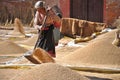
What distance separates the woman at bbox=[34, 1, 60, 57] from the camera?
7.42m

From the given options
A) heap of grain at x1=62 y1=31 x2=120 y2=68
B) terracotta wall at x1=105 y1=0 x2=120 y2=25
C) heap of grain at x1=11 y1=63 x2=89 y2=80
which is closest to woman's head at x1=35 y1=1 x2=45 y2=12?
heap of grain at x1=62 y1=31 x2=120 y2=68

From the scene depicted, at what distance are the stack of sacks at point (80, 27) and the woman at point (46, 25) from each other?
658 centimetres

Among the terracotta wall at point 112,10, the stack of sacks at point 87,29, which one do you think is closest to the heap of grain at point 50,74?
the stack of sacks at point 87,29

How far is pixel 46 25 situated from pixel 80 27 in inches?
268

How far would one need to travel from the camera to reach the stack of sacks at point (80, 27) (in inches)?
560

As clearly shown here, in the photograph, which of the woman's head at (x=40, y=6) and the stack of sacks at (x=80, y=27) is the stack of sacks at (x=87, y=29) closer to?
the stack of sacks at (x=80, y=27)

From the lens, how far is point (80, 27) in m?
14.2

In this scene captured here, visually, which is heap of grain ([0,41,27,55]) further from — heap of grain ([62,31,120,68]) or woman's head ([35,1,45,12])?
woman's head ([35,1,45,12])

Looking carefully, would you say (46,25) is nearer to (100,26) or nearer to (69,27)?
(69,27)

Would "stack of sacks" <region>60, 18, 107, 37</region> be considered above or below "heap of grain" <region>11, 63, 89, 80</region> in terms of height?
below

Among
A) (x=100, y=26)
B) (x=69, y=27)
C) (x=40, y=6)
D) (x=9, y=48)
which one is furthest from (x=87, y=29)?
(x=40, y=6)

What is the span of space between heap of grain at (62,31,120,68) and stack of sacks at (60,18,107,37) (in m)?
5.63

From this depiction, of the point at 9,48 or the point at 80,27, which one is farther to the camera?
the point at 80,27

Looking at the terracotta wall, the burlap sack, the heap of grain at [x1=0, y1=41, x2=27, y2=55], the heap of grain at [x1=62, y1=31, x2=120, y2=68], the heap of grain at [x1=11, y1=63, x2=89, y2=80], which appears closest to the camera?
the heap of grain at [x1=11, y1=63, x2=89, y2=80]
